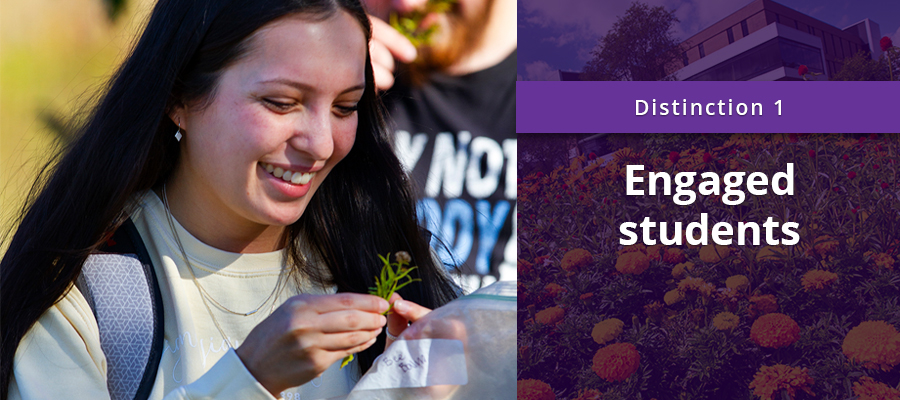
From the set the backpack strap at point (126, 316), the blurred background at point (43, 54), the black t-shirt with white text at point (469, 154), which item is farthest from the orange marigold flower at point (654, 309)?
the blurred background at point (43, 54)

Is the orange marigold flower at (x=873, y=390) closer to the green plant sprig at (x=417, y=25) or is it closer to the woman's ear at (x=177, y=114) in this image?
the green plant sprig at (x=417, y=25)

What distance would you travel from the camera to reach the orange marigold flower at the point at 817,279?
1.84 meters

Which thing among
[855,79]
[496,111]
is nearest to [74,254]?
[496,111]

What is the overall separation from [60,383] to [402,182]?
28.1 inches

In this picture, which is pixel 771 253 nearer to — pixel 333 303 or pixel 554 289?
pixel 554 289

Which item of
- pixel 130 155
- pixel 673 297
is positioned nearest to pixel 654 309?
pixel 673 297

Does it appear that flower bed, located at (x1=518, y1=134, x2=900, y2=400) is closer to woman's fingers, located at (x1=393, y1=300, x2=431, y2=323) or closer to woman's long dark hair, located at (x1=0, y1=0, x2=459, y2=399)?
woman's long dark hair, located at (x1=0, y1=0, x2=459, y2=399)

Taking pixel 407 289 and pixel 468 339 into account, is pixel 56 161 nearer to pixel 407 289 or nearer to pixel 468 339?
pixel 407 289

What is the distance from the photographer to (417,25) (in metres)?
2.20

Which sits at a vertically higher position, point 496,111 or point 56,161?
point 496,111

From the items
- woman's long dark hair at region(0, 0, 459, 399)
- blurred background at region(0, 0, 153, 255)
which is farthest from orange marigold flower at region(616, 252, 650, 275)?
blurred background at region(0, 0, 153, 255)

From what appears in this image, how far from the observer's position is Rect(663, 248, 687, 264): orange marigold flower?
6.28ft

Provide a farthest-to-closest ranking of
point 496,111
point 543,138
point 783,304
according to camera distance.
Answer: point 496,111, point 543,138, point 783,304

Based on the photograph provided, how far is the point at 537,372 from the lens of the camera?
6.26 feet
